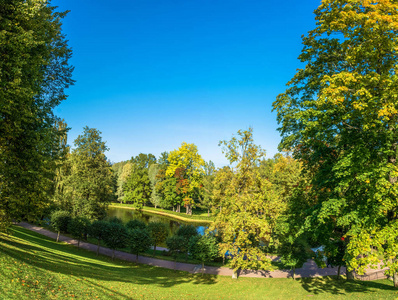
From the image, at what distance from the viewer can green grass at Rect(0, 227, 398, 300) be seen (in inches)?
343

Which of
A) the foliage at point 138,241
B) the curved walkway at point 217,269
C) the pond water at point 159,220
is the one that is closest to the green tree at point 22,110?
the foliage at point 138,241

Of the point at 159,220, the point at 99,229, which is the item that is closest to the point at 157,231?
the point at 99,229

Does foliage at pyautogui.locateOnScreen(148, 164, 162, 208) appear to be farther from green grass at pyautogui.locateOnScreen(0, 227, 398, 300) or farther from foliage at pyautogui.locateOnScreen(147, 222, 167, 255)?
green grass at pyautogui.locateOnScreen(0, 227, 398, 300)

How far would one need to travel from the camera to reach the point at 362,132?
10.8m

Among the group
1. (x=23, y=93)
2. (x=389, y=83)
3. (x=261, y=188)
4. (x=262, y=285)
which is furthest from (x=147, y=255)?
(x=389, y=83)

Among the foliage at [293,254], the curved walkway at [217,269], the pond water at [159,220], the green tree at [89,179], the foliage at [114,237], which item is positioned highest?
the green tree at [89,179]

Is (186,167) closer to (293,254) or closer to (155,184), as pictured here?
(155,184)

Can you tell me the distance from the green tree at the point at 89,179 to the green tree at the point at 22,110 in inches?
625

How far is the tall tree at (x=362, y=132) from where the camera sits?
9125 millimetres

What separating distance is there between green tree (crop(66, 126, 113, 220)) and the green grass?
29.8 ft

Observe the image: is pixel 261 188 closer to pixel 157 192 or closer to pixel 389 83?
pixel 389 83

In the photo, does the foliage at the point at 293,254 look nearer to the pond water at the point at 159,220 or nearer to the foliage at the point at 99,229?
the foliage at the point at 99,229

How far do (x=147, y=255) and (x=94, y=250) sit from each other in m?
5.93

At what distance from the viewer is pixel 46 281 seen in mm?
9406
